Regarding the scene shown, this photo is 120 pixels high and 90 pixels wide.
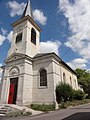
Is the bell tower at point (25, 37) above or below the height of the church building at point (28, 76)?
above

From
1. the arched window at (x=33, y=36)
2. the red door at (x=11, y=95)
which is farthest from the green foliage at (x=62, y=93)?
the arched window at (x=33, y=36)

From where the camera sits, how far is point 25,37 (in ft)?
59.0

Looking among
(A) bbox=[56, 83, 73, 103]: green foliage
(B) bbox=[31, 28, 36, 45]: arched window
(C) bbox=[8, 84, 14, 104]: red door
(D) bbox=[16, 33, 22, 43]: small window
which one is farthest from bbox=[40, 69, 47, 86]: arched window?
(D) bbox=[16, 33, 22, 43]: small window

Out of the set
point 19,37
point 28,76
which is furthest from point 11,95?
point 19,37

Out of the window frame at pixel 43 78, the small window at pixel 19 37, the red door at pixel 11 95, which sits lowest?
the red door at pixel 11 95

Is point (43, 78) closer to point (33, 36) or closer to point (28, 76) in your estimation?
point (28, 76)

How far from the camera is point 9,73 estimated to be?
54.8 ft

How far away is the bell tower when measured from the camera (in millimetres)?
17594

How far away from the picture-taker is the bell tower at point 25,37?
17594mm

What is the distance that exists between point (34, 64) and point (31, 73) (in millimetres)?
1358

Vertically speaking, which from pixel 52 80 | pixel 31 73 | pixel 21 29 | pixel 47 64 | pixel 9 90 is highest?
pixel 21 29

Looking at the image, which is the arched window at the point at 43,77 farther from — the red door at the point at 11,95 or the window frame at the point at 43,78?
the red door at the point at 11,95

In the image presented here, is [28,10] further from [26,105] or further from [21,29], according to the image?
[26,105]

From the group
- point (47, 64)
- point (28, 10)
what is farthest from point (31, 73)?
point (28, 10)
